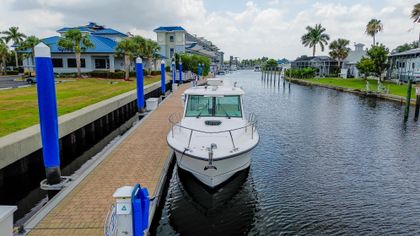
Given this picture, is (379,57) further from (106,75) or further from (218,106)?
(218,106)

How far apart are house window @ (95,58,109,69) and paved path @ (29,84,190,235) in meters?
38.9

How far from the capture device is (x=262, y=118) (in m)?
25.1

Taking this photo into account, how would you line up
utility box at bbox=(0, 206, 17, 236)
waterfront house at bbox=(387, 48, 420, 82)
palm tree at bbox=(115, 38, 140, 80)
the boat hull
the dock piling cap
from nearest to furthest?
utility box at bbox=(0, 206, 17, 236) < the dock piling cap < the boat hull < palm tree at bbox=(115, 38, 140, 80) < waterfront house at bbox=(387, 48, 420, 82)

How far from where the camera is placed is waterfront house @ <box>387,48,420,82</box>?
45250mm

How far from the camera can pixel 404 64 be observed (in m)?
50.3

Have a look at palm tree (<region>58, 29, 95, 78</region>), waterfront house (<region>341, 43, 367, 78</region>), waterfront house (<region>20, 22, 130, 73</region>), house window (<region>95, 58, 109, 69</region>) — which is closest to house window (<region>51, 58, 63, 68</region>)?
waterfront house (<region>20, 22, 130, 73</region>)

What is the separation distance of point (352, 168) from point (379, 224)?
479 cm

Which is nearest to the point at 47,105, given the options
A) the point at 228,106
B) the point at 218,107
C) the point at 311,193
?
the point at 218,107

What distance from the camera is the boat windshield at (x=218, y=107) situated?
12047 millimetres

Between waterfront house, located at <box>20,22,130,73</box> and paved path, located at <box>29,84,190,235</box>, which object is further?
waterfront house, located at <box>20,22,130,73</box>

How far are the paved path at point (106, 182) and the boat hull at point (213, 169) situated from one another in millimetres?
1107

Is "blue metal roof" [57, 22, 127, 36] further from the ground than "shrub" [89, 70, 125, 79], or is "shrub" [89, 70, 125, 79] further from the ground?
"blue metal roof" [57, 22, 127, 36]

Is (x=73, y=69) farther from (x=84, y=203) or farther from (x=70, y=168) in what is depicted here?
(x=84, y=203)

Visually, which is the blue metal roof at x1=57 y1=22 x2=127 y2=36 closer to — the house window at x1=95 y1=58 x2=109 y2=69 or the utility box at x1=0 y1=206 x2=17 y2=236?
the house window at x1=95 y1=58 x2=109 y2=69
